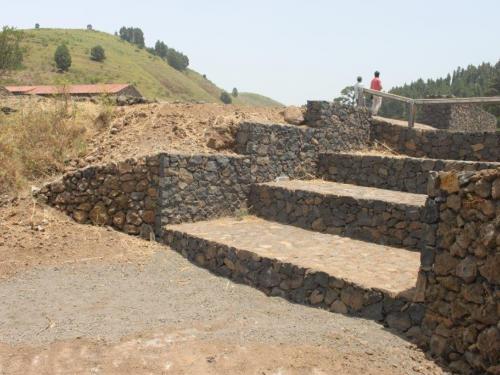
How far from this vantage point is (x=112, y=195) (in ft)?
26.4

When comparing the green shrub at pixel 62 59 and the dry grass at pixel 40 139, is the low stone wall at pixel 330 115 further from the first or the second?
the green shrub at pixel 62 59

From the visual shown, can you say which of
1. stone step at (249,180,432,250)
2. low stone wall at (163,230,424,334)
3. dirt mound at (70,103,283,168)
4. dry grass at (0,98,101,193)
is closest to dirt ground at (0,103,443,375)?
low stone wall at (163,230,424,334)

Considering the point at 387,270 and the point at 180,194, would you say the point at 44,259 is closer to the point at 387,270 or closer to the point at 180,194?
the point at 180,194

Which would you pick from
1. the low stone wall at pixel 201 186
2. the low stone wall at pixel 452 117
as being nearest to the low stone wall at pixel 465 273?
the low stone wall at pixel 201 186

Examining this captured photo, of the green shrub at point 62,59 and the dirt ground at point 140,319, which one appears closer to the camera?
the dirt ground at point 140,319

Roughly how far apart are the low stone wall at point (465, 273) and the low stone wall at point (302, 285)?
0.32 metres

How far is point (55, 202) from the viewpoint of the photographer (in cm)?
806

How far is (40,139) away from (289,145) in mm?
4909

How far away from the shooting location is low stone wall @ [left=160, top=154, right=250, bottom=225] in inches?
308

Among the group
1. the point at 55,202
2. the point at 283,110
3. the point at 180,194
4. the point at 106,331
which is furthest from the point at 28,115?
the point at 106,331

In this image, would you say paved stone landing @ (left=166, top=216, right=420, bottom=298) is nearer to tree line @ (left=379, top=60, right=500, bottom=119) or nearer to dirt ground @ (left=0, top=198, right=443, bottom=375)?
dirt ground @ (left=0, top=198, right=443, bottom=375)

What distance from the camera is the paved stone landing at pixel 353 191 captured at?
7024mm

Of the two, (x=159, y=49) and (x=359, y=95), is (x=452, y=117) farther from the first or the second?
(x=159, y=49)

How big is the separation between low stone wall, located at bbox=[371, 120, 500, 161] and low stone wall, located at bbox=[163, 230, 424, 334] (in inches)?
A: 232
